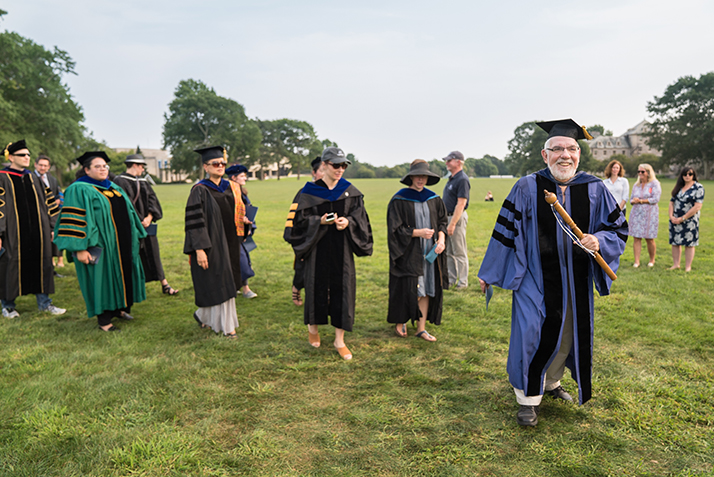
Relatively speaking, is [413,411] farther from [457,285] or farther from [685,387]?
[457,285]

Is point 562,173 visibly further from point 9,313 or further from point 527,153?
point 527,153

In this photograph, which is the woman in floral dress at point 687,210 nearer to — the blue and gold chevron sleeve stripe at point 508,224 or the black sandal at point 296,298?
the blue and gold chevron sleeve stripe at point 508,224

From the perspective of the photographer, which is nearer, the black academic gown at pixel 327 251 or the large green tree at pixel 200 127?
the black academic gown at pixel 327 251

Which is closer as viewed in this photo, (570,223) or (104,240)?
(570,223)

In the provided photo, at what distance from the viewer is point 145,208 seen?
23.4ft

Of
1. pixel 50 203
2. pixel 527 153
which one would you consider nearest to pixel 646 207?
pixel 50 203

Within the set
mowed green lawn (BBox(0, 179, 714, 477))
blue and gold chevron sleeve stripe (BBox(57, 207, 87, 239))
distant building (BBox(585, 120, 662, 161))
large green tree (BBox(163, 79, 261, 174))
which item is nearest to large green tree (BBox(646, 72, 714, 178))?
distant building (BBox(585, 120, 662, 161))

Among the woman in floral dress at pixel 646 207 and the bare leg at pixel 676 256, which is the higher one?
the woman in floral dress at pixel 646 207

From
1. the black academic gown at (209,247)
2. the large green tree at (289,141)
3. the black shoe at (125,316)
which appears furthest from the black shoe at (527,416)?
the large green tree at (289,141)

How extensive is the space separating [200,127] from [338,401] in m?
63.6

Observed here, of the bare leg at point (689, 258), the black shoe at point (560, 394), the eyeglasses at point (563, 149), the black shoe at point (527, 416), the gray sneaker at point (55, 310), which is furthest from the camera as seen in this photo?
the bare leg at point (689, 258)

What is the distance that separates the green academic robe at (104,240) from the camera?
537 centimetres

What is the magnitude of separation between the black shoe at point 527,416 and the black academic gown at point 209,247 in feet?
11.6

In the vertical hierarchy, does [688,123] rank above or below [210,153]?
above
